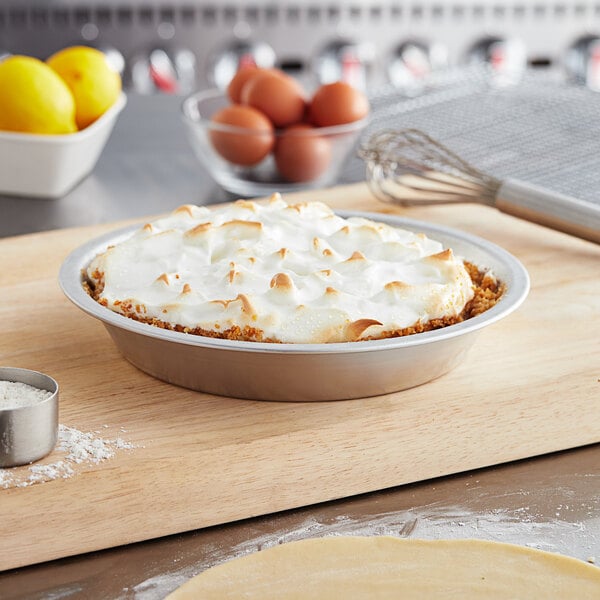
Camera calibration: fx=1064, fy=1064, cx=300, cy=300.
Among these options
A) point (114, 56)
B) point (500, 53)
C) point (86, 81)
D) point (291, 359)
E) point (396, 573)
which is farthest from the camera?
point (500, 53)

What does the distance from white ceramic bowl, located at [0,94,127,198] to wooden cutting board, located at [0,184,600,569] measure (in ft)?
1.75

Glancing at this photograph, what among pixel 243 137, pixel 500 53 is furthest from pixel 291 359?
pixel 500 53

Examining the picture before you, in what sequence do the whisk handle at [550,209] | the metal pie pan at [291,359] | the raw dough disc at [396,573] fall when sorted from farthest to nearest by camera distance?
the whisk handle at [550,209] < the metal pie pan at [291,359] < the raw dough disc at [396,573]

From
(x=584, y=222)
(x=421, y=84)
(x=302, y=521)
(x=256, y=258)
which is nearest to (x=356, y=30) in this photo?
(x=421, y=84)

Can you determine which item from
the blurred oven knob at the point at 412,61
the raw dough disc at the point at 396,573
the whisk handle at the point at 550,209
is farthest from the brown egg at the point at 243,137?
the blurred oven knob at the point at 412,61

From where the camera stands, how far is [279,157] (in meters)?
1.69

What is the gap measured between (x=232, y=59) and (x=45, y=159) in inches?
70.1

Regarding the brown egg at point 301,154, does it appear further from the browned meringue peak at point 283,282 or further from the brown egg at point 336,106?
the browned meringue peak at point 283,282

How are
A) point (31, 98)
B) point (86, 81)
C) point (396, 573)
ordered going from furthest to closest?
point (86, 81) < point (31, 98) < point (396, 573)

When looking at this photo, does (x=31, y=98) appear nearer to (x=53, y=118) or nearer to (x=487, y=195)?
(x=53, y=118)

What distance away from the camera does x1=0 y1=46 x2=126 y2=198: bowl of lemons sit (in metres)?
1.62

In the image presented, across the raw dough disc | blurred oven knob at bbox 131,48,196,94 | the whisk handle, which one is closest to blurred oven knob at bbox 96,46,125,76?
blurred oven knob at bbox 131,48,196,94

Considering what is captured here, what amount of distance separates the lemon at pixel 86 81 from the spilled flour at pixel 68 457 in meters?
0.94

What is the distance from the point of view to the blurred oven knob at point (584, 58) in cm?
351
